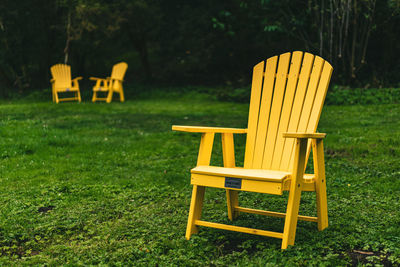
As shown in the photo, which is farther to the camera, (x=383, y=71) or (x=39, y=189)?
(x=383, y=71)

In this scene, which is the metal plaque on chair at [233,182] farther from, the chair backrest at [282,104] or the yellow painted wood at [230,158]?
the chair backrest at [282,104]

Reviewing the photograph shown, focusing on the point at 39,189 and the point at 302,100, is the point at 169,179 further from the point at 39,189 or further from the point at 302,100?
the point at 302,100

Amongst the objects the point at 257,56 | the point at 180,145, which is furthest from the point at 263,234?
the point at 257,56

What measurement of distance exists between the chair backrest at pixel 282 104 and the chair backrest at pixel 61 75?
10549 millimetres

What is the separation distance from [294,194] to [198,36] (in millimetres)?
13331

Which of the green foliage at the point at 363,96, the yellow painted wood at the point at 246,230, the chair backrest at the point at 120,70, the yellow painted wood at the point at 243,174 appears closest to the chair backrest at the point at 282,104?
the yellow painted wood at the point at 243,174

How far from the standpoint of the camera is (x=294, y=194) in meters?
2.99

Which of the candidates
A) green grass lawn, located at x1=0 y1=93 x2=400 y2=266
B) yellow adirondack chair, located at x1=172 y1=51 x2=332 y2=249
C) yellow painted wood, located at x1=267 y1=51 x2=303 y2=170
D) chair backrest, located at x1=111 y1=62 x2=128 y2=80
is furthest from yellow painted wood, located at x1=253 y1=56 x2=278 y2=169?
chair backrest, located at x1=111 y1=62 x2=128 y2=80

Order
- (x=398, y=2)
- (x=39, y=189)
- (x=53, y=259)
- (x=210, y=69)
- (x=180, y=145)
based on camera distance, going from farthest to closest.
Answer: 1. (x=210, y=69)
2. (x=398, y=2)
3. (x=180, y=145)
4. (x=39, y=189)
5. (x=53, y=259)

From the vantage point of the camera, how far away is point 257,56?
15.5m

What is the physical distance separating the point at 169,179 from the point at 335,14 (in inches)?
315

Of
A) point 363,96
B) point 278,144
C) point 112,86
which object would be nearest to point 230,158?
point 278,144

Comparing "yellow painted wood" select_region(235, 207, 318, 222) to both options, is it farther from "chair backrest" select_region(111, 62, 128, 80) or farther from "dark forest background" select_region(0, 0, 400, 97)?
"chair backrest" select_region(111, 62, 128, 80)

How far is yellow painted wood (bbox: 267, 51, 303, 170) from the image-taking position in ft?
11.8
